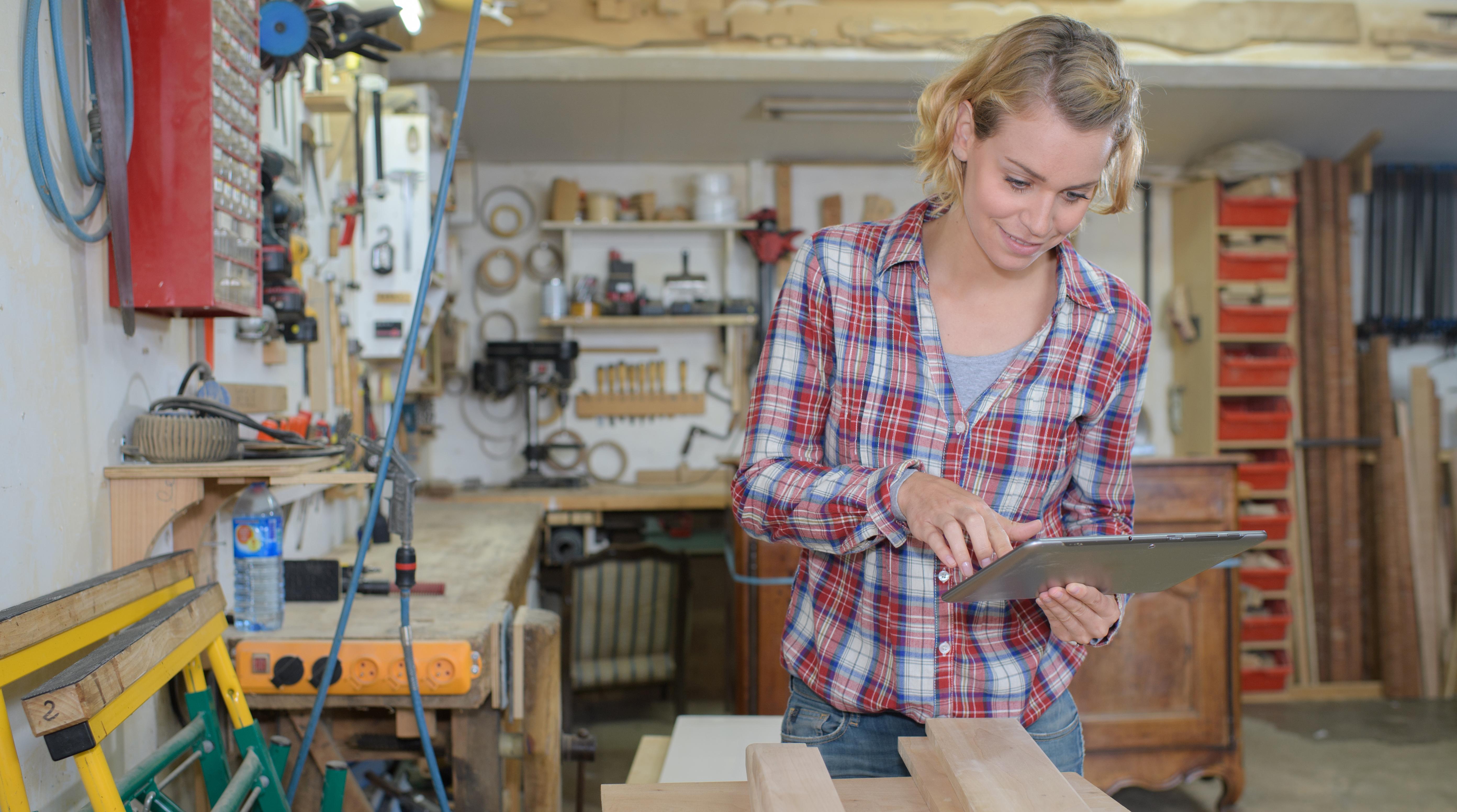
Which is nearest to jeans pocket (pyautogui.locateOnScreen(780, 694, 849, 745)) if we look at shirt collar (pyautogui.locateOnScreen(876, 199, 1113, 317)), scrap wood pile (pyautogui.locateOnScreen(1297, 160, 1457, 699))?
shirt collar (pyautogui.locateOnScreen(876, 199, 1113, 317))

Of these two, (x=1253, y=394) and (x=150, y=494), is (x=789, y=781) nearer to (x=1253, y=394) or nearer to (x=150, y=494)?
(x=150, y=494)

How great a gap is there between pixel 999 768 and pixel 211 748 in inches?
45.7

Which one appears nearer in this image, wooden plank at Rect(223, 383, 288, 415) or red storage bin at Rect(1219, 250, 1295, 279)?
wooden plank at Rect(223, 383, 288, 415)

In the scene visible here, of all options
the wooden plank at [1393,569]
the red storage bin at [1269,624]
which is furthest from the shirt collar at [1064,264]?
the wooden plank at [1393,569]

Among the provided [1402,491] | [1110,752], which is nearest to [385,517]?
[1110,752]

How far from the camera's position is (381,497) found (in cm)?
161

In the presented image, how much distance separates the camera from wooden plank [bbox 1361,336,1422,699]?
435cm

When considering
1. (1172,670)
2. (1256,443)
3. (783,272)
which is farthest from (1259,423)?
(783,272)

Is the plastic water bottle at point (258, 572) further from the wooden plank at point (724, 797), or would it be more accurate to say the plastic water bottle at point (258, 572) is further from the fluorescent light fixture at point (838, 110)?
the fluorescent light fixture at point (838, 110)

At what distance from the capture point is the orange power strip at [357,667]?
5.53 ft

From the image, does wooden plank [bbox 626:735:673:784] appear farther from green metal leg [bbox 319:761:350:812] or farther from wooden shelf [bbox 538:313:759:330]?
wooden shelf [bbox 538:313:759:330]

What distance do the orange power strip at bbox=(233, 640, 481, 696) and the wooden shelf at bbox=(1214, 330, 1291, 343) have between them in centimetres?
381

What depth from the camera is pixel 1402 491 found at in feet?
14.3

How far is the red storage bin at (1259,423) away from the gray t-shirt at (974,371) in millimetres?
3745
